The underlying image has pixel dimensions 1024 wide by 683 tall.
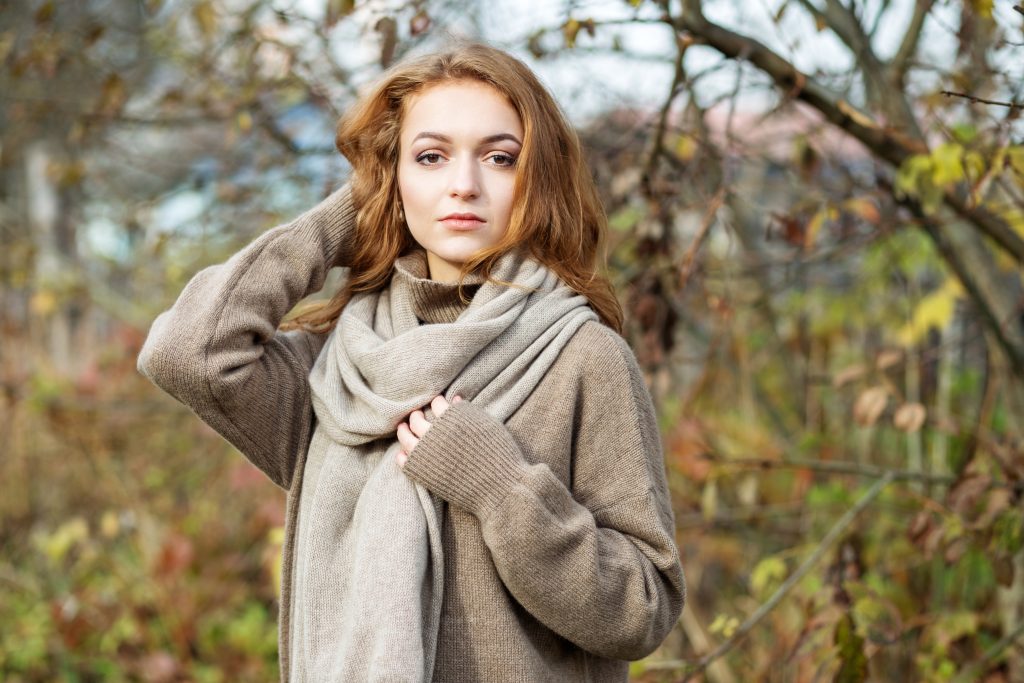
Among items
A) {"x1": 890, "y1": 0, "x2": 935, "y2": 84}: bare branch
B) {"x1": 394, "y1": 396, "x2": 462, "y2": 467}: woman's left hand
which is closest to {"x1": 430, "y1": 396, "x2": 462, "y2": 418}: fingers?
{"x1": 394, "y1": 396, "x2": 462, "y2": 467}: woman's left hand

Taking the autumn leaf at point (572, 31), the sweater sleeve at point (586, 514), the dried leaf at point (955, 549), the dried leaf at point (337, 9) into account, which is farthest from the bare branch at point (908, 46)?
the sweater sleeve at point (586, 514)

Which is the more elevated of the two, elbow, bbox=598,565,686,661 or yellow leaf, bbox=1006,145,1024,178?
yellow leaf, bbox=1006,145,1024,178

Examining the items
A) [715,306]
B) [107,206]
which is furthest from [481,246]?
[107,206]

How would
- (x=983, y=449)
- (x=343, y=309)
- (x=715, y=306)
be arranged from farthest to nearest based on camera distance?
1. (x=983, y=449)
2. (x=715, y=306)
3. (x=343, y=309)

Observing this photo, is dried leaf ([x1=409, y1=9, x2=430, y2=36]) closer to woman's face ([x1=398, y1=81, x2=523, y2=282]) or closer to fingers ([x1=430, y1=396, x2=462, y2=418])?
woman's face ([x1=398, y1=81, x2=523, y2=282])

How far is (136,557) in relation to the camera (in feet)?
17.0

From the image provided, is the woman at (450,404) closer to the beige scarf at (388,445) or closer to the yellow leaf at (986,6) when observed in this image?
the beige scarf at (388,445)

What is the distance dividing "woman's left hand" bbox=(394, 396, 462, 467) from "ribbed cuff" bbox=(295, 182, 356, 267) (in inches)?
15.0

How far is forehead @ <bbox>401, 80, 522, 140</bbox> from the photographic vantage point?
181 centimetres

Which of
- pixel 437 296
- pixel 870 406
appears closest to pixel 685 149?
pixel 870 406

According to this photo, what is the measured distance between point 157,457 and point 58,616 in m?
1.24

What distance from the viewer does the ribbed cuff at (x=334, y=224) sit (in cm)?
187

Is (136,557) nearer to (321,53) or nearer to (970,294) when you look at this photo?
(321,53)

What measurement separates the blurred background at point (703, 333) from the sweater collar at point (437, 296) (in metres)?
0.81
